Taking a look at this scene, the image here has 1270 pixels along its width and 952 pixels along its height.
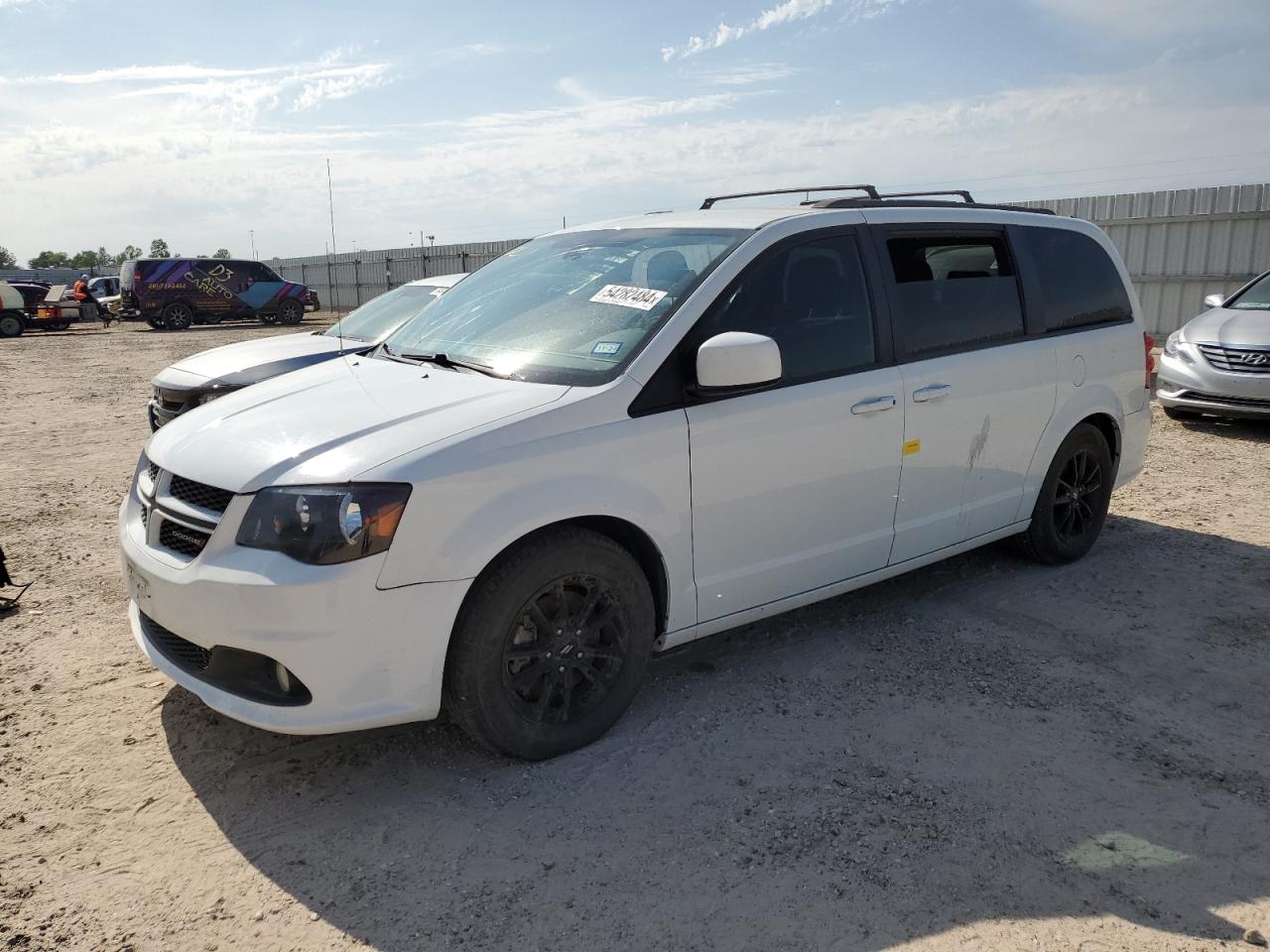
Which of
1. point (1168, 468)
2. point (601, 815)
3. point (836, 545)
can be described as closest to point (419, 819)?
point (601, 815)

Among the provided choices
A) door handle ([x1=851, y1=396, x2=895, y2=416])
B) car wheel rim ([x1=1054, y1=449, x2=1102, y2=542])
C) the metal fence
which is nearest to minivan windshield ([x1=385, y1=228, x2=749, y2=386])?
door handle ([x1=851, y1=396, x2=895, y2=416])

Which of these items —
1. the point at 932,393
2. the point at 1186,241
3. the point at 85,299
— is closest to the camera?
the point at 932,393

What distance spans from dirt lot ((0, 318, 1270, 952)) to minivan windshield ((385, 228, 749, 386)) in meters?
1.38

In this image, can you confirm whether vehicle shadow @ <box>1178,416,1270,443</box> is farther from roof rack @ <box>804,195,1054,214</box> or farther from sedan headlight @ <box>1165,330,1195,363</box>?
roof rack @ <box>804,195,1054,214</box>

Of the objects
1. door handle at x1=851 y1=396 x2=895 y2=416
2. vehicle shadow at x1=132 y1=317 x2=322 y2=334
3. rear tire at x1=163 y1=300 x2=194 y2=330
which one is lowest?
vehicle shadow at x1=132 y1=317 x2=322 y2=334

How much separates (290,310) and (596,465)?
2807 cm

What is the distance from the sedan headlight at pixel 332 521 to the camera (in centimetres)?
300

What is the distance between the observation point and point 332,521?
3.01 meters

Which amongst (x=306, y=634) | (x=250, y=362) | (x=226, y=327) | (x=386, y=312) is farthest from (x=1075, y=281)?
(x=226, y=327)

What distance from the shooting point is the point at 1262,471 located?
7.87 meters

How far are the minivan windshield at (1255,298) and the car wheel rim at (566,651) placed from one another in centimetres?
903

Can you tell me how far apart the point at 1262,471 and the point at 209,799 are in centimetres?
777

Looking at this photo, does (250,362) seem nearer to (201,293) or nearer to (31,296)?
(201,293)

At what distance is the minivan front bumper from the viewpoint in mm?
2990
